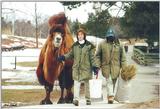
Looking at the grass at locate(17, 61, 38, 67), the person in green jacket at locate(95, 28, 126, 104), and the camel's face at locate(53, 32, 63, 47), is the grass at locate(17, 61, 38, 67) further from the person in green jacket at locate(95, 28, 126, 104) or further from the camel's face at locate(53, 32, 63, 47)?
the person in green jacket at locate(95, 28, 126, 104)

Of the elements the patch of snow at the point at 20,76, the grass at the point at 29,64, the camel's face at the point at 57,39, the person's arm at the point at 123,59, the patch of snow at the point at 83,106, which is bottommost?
the patch of snow at the point at 83,106

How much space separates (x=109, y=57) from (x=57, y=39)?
1214 millimetres

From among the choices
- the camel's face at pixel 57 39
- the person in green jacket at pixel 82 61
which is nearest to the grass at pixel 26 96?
the person in green jacket at pixel 82 61

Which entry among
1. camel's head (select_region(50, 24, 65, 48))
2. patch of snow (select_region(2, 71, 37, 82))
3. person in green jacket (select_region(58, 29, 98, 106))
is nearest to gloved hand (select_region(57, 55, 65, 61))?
person in green jacket (select_region(58, 29, 98, 106))

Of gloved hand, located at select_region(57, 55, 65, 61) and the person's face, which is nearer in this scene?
the person's face

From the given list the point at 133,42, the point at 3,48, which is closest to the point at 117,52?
the point at 133,42

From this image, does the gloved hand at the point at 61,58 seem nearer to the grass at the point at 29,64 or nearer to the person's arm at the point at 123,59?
the grass at the point at 29,64

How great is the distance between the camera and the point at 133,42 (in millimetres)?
10820

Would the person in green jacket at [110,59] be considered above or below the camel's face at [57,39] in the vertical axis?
below

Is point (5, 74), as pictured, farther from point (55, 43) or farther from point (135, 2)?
point (135, 2)

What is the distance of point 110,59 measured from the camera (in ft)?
34.1

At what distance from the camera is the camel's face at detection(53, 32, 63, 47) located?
415 inches

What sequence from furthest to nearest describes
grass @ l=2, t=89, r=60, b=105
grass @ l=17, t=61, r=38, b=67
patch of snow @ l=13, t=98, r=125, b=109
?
1. grass @ l=17, t=61, r=38, b=67
2. grass @ l=2, t=89, r=60, b=105
3. patch of snow @ l=13, t=98, r=125, b=109

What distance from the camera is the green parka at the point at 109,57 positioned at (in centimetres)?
1039
